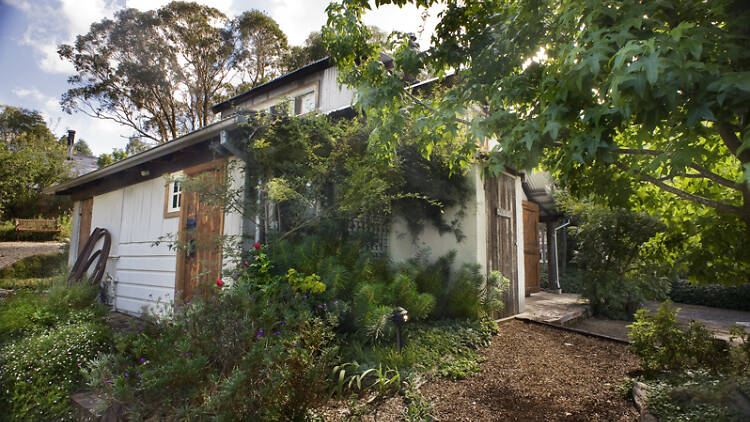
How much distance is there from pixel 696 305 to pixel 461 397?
10201 mm

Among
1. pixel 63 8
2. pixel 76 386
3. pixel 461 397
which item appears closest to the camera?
pixel 63 8

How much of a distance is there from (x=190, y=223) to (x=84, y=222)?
213 inches

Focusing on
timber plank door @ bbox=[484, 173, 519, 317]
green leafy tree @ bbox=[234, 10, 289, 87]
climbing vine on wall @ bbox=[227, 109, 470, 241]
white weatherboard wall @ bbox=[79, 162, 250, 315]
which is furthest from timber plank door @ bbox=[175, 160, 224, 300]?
green leafy tree @ bbox=[234, 10, 289, 87]

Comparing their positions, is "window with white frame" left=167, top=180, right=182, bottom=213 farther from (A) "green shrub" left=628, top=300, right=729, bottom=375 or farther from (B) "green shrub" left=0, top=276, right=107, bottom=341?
(A) "green shrub" left=628, top=300, right=729, bottom=375

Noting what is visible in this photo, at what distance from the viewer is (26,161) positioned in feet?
54.4

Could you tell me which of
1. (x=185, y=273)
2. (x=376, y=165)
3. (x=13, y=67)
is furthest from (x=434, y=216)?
(x=13, y=67)

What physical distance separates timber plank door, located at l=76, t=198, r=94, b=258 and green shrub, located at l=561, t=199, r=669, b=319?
10.5 m

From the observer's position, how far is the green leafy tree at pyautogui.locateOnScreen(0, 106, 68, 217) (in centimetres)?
1628

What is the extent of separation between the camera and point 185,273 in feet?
18.7

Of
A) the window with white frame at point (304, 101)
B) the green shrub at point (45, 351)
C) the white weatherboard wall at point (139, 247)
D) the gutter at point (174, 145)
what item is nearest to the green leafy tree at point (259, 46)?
the window with white frame at point (304, 101)

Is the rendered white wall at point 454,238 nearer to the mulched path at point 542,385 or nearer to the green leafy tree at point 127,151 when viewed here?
the mulched path at point 542,385

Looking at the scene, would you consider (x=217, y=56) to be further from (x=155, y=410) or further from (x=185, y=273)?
(x=155, y=410)

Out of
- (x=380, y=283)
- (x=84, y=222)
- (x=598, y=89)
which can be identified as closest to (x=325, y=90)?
(x=84, y=222)

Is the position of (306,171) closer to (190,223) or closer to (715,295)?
(190,223)
